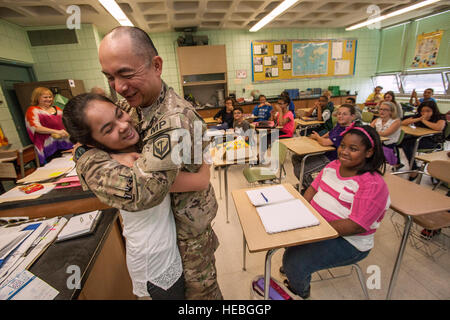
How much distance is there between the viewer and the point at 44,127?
284cm

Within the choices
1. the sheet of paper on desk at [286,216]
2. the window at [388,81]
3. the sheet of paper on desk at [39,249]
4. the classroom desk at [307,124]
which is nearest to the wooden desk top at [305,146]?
the sheet of paper on desk at [286,216]

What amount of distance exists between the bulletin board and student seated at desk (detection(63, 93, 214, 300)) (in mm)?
7050

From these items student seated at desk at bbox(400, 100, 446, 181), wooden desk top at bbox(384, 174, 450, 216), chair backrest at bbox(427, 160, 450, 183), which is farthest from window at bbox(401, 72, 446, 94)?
wooden desk top at bbox(384, 174, 450, 216)

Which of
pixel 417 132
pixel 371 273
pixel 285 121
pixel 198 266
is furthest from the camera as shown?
pixel 285 121

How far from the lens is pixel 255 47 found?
6.79 m

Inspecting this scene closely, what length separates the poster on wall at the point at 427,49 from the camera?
5863 millimetres

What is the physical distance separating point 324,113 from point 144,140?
411cm

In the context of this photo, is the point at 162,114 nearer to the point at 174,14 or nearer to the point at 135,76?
the point at 135,76

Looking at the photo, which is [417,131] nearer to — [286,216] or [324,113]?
[324,113]

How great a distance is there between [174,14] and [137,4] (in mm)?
1049

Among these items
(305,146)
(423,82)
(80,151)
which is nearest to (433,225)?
(305,146)

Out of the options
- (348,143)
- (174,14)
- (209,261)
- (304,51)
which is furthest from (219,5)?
(209,261)
